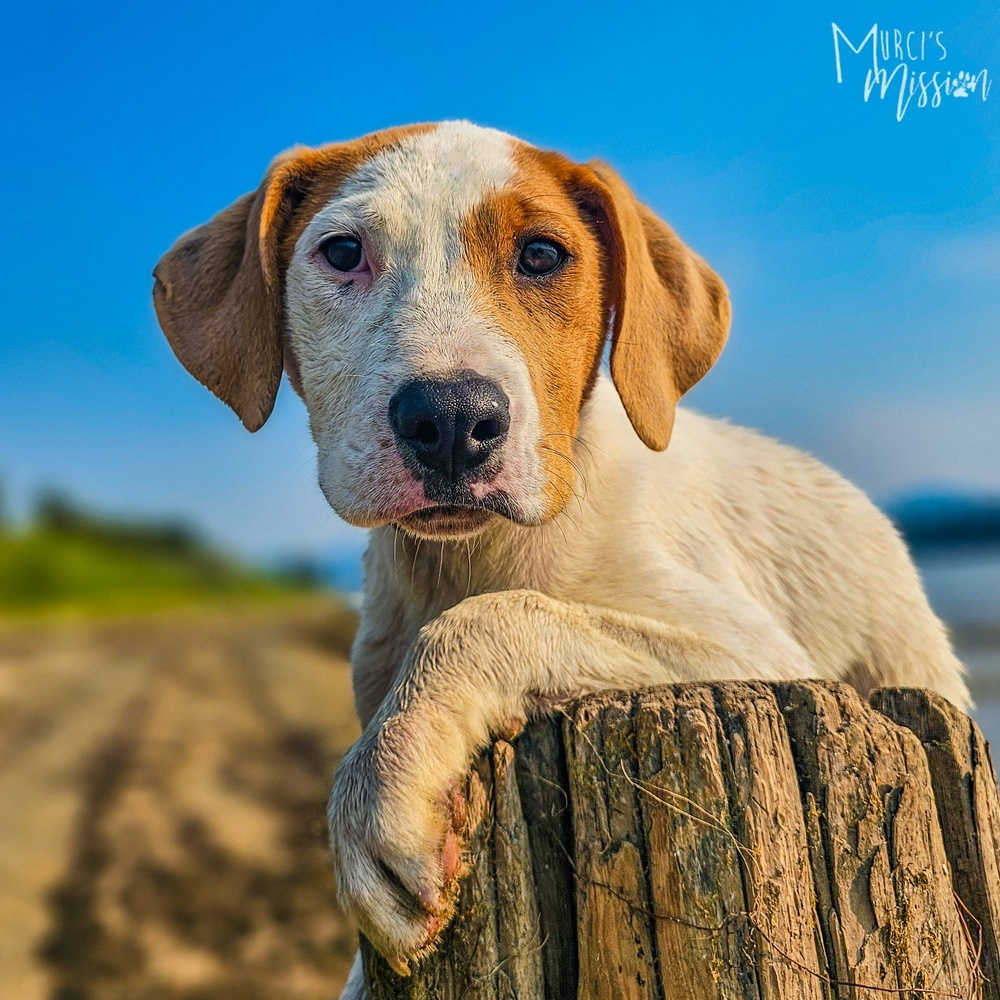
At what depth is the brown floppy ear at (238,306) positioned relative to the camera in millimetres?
4469

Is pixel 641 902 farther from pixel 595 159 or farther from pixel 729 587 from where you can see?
pixel 595 159

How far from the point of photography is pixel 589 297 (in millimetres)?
4352

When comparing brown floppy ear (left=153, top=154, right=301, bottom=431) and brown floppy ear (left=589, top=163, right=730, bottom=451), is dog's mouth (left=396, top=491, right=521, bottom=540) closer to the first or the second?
brown floppy ear (left=589, top=163, right=730, bottom=451)

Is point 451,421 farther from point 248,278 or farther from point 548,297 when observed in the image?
point 248,278

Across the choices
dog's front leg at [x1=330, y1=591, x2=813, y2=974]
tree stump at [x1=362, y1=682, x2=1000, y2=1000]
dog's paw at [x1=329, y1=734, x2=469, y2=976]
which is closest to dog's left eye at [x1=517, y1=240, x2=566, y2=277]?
dog's front leg at [x1=330, y1=591, x2=813, y2=974]

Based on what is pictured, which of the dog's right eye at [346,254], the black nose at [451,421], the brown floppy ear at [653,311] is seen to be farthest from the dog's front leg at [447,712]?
the dog's right eye at [346,254]

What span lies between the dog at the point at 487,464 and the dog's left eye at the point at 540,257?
0.03 ft

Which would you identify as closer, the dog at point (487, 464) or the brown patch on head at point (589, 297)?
the dog at point (487, 464)

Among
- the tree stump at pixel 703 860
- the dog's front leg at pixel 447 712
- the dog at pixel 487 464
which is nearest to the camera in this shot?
the tree stump at pixel 703 860

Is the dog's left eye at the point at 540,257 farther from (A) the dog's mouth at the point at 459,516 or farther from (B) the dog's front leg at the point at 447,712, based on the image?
(B) the dog's front leg at the point at 447,712

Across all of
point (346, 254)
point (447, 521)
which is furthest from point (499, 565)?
point (346, 254)

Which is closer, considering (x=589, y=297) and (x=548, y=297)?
(x=548, y=297)

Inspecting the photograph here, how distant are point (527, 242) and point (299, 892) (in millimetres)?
18041

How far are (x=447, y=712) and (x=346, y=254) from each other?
1.80 m
